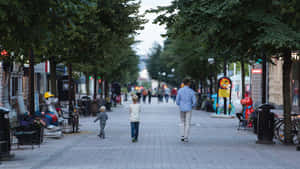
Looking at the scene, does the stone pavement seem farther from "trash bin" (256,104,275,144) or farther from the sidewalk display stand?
"trash bin" (256,104,275,144)

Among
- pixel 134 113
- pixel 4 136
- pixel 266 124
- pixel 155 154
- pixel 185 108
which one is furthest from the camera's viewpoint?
pixel 134 113

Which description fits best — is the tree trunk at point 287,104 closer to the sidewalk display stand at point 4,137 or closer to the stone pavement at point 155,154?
the stone pavement at point 155,154

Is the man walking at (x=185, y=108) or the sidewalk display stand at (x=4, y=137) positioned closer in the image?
the sidewalk display stand at (x=4, y=137)

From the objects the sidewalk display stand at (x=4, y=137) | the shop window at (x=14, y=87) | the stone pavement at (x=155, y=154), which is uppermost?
the shop window at (x=14, y=87)

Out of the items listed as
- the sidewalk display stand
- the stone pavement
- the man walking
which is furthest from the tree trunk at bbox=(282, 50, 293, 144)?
the sidewalk display stand

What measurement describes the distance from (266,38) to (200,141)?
4.04m

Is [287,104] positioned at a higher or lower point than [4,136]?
higher

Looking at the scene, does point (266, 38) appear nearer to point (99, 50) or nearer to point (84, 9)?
point (84, 9)

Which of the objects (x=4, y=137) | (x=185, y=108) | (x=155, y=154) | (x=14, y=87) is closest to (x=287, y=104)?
(x=185, y=108)

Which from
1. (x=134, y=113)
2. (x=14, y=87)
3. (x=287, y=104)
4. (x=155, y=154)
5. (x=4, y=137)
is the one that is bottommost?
(x=155, y=154)

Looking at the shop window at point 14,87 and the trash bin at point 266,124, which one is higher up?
the shop window at point 14,87

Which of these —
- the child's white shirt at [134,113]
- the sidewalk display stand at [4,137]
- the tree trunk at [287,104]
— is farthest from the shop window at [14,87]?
the sidewalk display stand at [4,137]

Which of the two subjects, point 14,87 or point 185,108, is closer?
point 185,108

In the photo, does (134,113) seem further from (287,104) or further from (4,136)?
(4,136)
